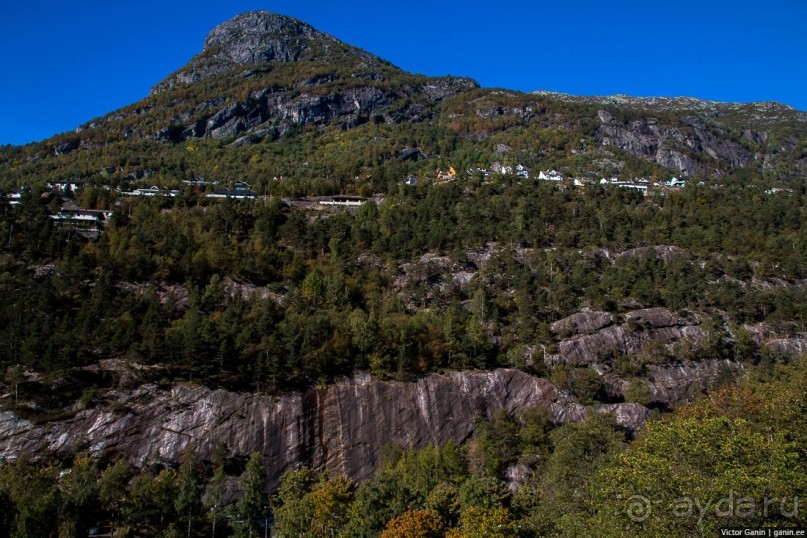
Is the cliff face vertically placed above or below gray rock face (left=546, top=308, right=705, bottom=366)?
below

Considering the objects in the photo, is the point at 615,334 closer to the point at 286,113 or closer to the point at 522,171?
the point at 522,171

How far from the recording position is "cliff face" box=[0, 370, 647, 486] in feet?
144

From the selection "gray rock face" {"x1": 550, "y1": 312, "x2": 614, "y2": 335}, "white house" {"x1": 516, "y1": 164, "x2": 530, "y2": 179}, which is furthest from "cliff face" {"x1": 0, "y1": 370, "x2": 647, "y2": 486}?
"white house" {"x1": 516, "y1": 164, "x2": 530, "y2": 179}

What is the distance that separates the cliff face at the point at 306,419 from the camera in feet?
144

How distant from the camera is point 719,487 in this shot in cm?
1692

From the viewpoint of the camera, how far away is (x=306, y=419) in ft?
162

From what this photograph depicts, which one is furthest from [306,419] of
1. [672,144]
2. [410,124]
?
[672,144]

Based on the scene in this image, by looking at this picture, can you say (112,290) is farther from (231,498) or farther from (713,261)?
(713,261)

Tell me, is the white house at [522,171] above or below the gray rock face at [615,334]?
above

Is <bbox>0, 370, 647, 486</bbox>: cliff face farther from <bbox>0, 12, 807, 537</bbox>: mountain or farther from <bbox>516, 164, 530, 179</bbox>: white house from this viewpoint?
<bbox>516, 164, 530, 179</bbox>: white house

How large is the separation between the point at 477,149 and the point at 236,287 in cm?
10249

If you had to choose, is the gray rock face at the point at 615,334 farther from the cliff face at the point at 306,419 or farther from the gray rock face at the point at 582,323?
the cliff face at the point at 306,419

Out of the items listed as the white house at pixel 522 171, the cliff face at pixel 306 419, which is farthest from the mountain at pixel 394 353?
the white house at pixel 522 171

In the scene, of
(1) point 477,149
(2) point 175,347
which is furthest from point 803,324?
(1) point 477,149
